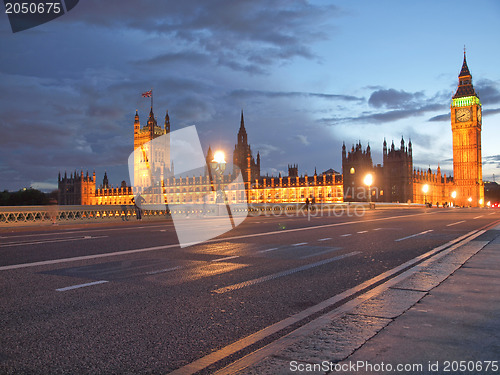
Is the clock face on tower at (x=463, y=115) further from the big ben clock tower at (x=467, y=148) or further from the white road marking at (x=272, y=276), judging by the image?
the white road marking at (x=272, y=276)

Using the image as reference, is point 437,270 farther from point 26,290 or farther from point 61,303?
point 26,290

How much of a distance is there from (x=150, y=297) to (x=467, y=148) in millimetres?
131191

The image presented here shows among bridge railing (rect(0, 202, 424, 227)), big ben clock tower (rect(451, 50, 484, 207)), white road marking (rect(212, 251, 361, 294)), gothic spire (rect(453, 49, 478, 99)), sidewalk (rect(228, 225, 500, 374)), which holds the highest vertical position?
gothic spire (rect(453, 49, 478, 99))

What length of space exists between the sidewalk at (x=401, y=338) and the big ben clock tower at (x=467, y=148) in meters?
123

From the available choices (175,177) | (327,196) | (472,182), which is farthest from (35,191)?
(472,182)

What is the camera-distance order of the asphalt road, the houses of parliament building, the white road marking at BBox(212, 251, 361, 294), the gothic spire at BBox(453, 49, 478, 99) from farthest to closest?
the gothic spire at BBox(453, 49, 478, 99) → the houses of parliament building → the white road marking at BBox(212, 251, 361, 294) → the asphalt road

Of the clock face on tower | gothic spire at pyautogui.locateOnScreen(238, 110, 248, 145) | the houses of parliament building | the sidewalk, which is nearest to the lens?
the sidewalk

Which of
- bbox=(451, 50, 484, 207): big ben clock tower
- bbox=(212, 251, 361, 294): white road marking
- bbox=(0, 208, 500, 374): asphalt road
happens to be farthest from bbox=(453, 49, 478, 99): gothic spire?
bbox=(212, 251, 361, 294): white road marking

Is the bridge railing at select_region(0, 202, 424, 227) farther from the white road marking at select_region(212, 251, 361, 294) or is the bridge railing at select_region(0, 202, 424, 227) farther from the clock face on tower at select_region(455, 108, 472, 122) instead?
the clock face on tower at select_region(455, 108, 472, 122)

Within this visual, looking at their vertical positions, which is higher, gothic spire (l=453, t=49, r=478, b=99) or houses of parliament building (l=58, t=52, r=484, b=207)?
gothic spire (l=453, t=49, r=478, b=99)

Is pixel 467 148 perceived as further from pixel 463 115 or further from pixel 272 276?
pixel 272 276

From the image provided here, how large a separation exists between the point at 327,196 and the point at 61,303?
364 ft

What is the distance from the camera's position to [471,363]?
9.96 ft

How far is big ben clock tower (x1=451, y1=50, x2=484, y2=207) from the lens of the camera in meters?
118
